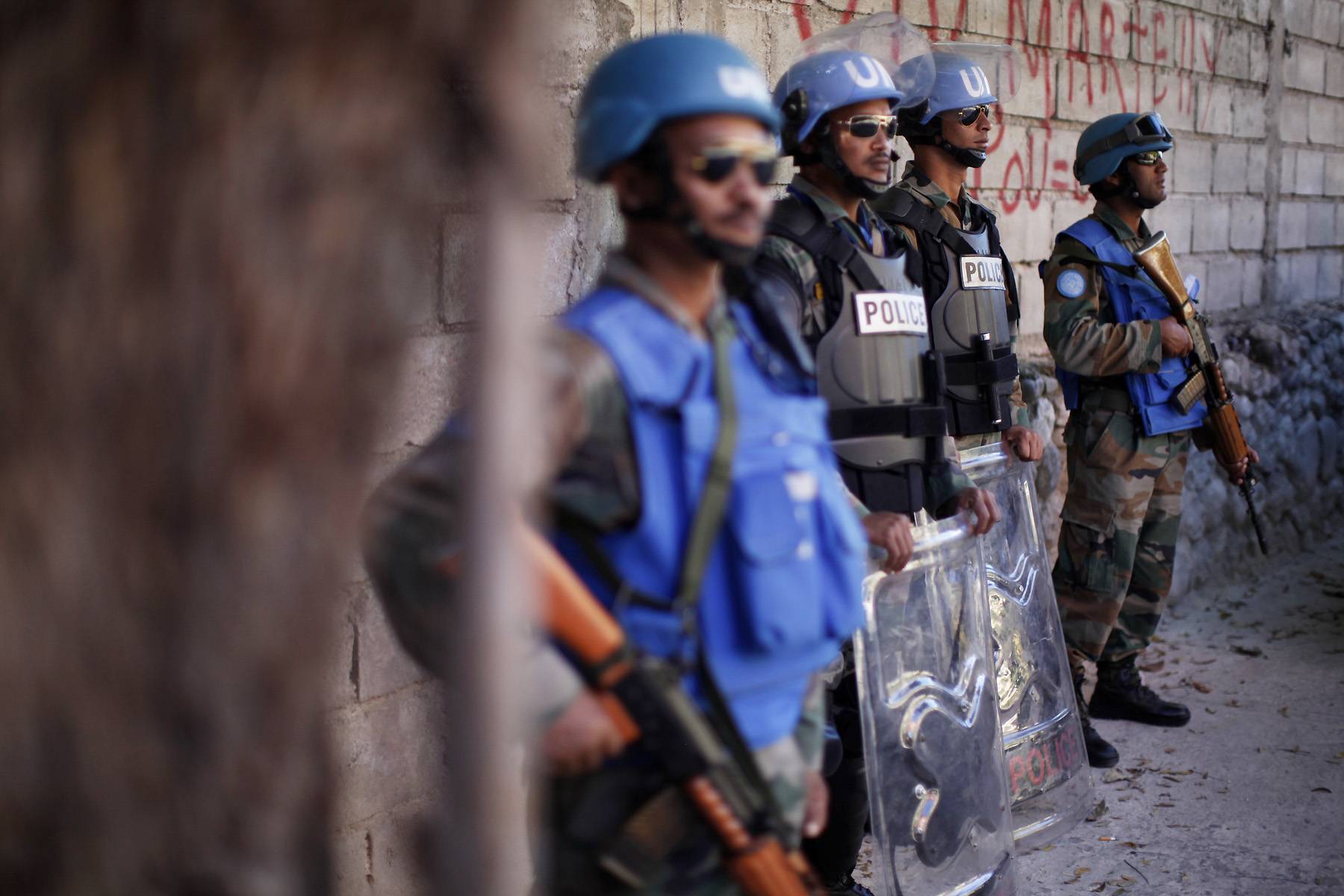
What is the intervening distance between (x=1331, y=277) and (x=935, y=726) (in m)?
6.66

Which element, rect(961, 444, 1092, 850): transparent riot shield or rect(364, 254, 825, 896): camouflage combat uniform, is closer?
rect(364, 254, 825, 896): camouflage combat uniform

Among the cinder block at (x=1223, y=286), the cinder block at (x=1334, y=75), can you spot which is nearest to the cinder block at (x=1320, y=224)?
the cinder block at (x=1334, y=75)

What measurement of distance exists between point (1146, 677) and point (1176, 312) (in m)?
1.53

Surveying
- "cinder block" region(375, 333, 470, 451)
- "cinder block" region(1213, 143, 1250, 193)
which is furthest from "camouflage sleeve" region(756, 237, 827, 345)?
"cinder block" region(1213, 143, 1250, 193)

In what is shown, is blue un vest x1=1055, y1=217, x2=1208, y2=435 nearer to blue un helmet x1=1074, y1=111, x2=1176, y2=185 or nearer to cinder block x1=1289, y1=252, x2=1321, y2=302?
blue un helmet x1=1074, y1=111, x2=1176, y2=185

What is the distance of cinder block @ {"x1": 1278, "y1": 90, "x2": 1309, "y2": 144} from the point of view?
7230 mm

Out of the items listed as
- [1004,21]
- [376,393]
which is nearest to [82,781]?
[376,393]

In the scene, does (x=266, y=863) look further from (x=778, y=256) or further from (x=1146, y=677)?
(x=1146, y=677)

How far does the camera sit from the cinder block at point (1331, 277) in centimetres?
777

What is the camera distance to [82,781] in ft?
2.98

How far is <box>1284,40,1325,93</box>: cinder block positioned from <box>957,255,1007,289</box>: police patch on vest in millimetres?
4979

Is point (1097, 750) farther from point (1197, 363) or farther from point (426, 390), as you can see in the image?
point (426, 390)

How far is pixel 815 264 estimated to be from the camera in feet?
8.71

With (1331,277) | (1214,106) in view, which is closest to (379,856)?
(1214,106)
